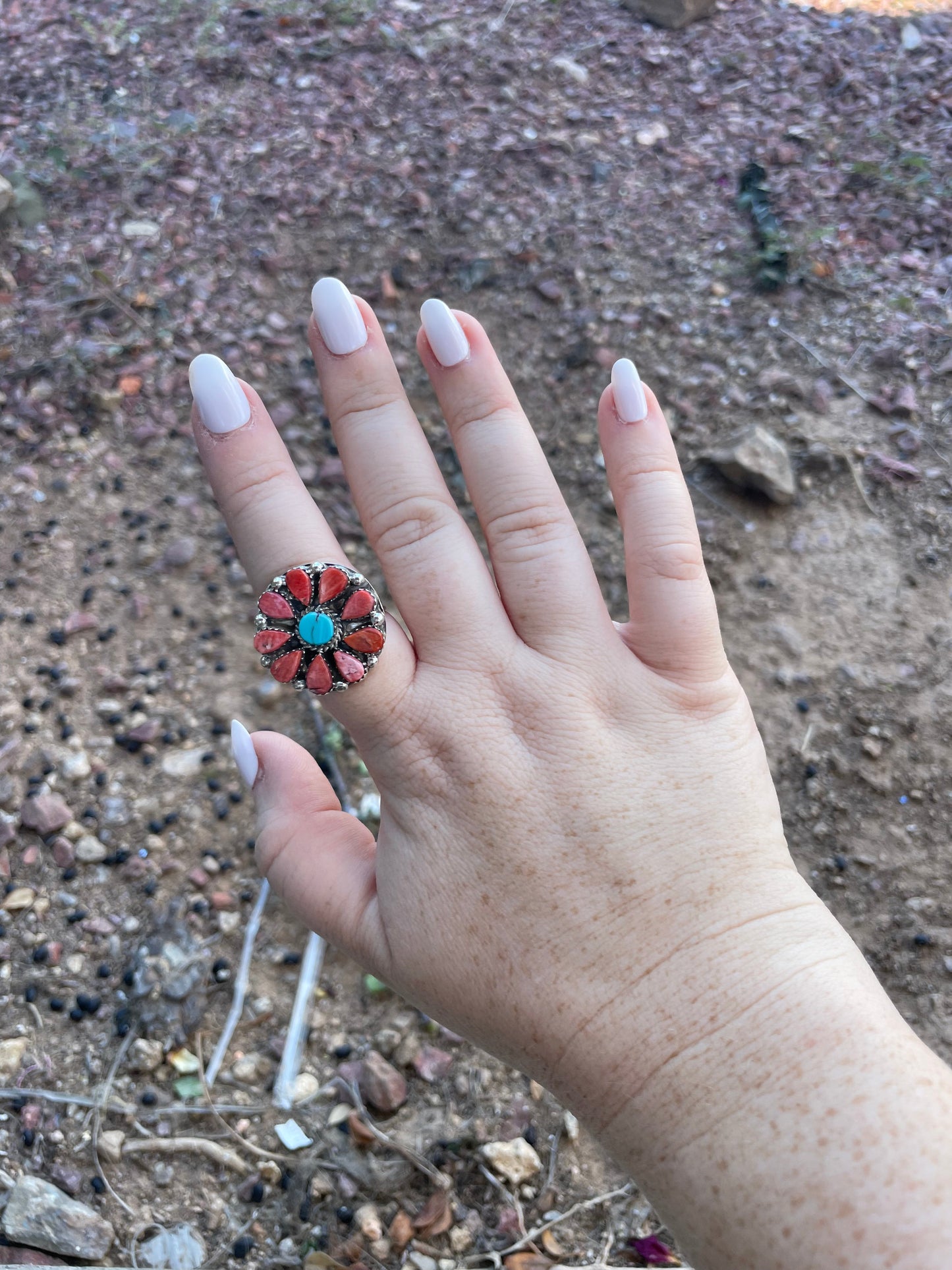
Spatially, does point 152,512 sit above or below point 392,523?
below

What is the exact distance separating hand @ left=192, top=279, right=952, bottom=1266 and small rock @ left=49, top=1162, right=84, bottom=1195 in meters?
0.93

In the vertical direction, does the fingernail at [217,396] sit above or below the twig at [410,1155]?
above

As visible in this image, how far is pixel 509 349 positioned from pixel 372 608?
2088mm

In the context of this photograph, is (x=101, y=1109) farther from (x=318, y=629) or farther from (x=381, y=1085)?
(x=318, y=629)

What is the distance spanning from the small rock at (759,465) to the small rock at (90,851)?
94.5 inches

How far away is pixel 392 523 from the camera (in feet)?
7.08

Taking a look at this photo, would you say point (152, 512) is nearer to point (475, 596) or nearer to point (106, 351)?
point (106, 351)

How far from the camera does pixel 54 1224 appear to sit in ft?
7.20

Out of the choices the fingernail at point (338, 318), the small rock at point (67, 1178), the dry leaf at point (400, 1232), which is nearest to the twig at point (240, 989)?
the small rock at point (67, 1178)

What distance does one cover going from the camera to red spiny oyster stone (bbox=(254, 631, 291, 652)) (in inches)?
77.7

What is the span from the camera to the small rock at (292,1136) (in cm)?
241

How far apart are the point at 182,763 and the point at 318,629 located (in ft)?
4.10

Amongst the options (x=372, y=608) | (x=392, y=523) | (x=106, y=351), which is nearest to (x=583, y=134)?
(x=106, y=351)

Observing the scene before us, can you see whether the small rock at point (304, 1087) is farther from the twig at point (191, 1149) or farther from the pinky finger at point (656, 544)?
the pinky finger at point (656, 544)
